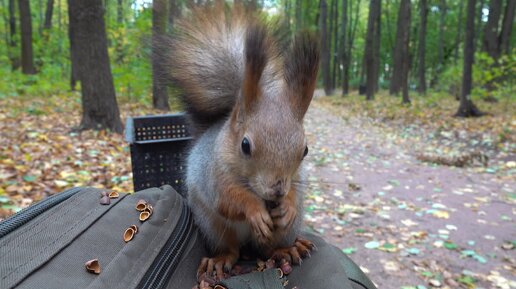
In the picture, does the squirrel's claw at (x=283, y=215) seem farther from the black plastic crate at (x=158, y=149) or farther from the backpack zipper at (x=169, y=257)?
the black plastic crate at (x=158, y=149)

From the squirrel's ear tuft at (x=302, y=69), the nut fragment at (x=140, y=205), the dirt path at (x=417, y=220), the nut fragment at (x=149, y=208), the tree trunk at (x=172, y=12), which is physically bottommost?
the dirt path at (x=417, y=220)

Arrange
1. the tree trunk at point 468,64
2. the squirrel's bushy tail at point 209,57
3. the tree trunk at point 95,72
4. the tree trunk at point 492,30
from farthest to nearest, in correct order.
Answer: the tree trunk at point 492,30 < the tree trunk at point 468,64 < the tree trunk at point 95,72 < the squirrel's bushy tail at point 209,57

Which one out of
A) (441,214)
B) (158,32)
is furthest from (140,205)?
(441,214)

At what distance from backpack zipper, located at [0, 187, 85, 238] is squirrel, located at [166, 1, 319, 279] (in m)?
0.52

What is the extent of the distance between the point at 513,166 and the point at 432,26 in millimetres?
28197

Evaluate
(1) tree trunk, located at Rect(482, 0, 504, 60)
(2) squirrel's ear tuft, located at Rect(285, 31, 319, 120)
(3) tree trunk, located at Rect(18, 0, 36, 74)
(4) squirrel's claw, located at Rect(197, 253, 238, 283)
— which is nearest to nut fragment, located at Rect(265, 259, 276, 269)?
(4) squirrel's claw, located at Rect(197, 253, 238, 283)

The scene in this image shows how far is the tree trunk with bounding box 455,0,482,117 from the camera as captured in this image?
7996 mm

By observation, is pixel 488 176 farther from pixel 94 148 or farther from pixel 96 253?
pixel 96 253

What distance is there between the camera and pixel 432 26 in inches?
1181

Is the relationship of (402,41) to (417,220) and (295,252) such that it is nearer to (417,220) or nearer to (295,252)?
(417,220)

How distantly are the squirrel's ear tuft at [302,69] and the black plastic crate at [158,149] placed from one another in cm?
77

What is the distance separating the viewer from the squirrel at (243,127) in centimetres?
140

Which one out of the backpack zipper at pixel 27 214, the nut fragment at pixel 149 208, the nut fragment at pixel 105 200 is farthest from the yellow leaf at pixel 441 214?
the backpack zipper at pixel 27 214

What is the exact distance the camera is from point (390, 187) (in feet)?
14.4
